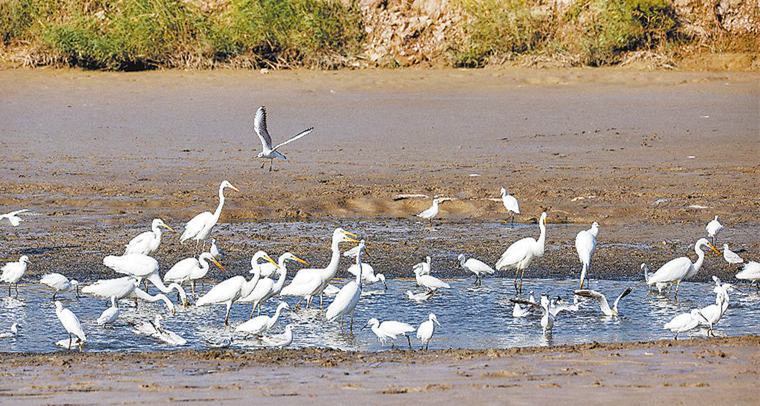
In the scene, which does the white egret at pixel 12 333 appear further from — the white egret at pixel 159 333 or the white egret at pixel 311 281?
the white egret at pixel 311 281

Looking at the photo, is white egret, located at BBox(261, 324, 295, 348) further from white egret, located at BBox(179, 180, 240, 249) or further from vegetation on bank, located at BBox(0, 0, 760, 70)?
vegetation on bank, located at BBox(0, 0, 760, 70)

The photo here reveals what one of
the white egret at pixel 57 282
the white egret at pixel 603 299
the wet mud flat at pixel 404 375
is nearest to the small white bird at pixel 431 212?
the white egret at pixel 603 299

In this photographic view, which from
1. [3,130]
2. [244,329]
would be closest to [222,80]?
[3,130]

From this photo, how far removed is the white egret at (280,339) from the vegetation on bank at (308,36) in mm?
15490

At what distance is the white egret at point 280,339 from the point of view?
315 inches

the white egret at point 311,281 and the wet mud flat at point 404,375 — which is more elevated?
A: the wet mud flat at point 404,375

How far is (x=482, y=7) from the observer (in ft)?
80.6

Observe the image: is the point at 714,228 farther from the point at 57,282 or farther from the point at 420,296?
the point at 57,282

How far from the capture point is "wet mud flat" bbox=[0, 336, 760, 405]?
5.99m

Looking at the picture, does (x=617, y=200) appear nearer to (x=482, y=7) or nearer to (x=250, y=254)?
(x=250, y=254)

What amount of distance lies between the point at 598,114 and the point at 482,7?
6584mm

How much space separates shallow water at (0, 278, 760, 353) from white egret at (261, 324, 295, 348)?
0.35 ft

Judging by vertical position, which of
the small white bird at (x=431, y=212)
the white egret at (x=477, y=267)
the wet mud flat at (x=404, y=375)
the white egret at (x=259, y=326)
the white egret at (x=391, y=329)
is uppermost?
the wet mud flat at (x=404, y=375)

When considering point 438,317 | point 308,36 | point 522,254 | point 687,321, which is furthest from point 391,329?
point 308,36
